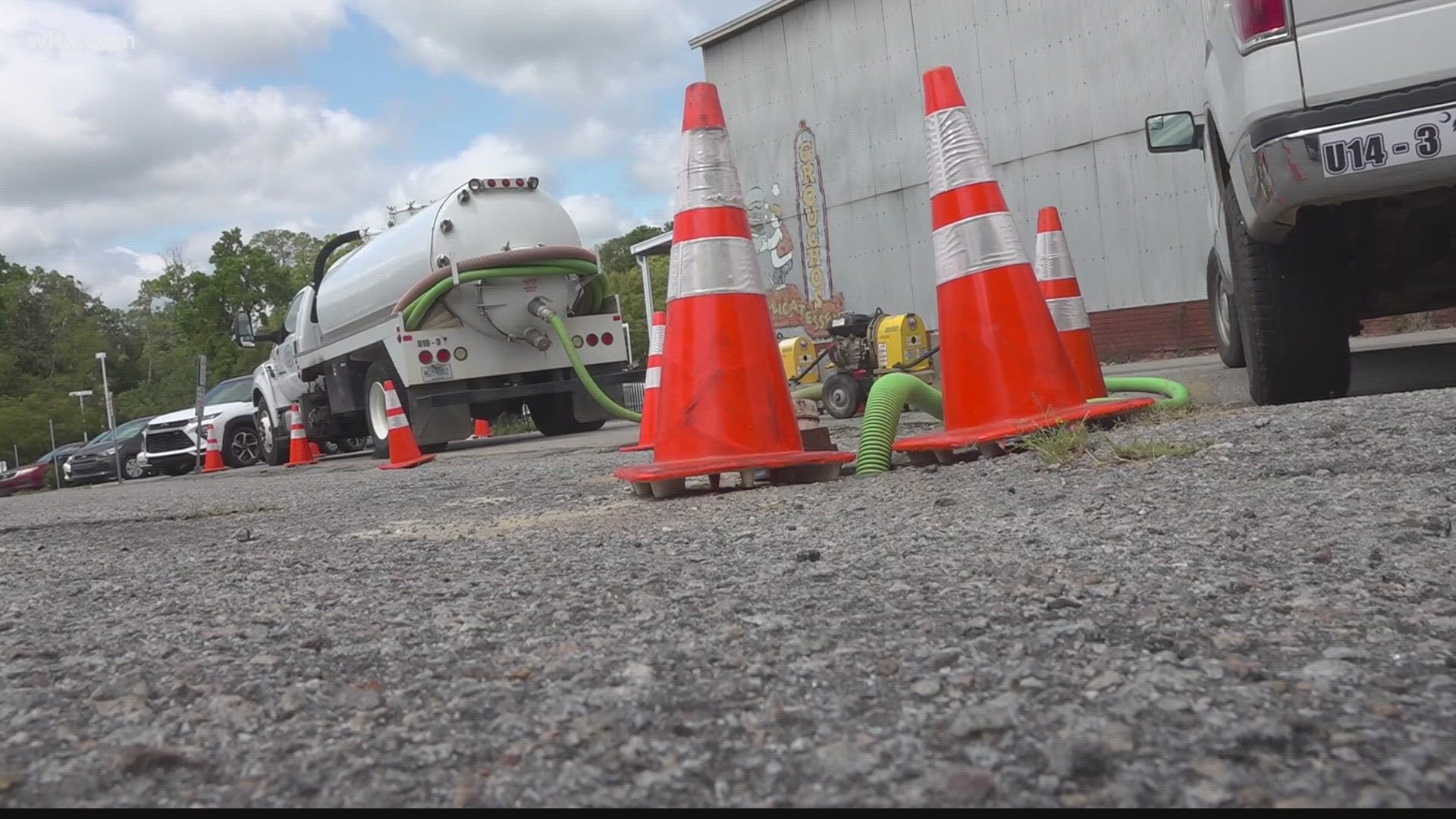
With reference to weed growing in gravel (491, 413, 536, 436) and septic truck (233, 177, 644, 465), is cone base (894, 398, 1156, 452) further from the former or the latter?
weed growing in gravel (491, 413, 536, 436)

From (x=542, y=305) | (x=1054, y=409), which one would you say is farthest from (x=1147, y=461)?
(x=542, y=305)

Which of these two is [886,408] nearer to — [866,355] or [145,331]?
[866,355]

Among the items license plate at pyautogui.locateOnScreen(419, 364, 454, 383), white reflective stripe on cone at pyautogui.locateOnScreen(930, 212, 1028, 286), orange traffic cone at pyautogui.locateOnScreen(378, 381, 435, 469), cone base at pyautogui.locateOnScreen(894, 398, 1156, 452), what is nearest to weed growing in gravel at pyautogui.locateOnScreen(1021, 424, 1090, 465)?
cone base at pyautogui.locateOnScreen(894, 398, 1156, 452)

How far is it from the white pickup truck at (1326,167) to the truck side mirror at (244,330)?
51.4 ft

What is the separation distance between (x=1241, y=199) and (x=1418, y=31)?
2.77 ft

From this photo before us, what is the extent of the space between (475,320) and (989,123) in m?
8.54


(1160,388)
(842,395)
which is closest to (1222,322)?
(1160,388)

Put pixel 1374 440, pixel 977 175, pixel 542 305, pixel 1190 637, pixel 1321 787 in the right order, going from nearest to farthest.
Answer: pixel 1321 787
pixel 1190 637
pixel 1374 440
pixel 977 175
pixel 542 305

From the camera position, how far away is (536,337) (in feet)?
43.1

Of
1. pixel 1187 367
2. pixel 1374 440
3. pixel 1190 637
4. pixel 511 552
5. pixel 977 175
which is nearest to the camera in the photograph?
pixel 1190 637

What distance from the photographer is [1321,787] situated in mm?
1289

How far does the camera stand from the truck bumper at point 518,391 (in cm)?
1278

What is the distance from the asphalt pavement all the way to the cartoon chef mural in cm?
1729

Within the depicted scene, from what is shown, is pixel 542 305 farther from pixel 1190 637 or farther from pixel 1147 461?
pixel 1190 637
